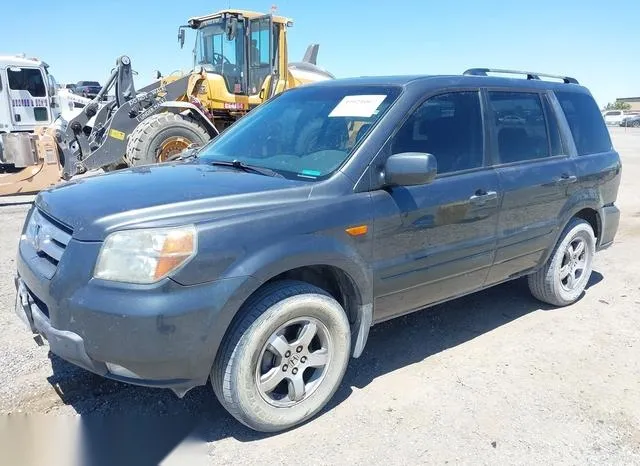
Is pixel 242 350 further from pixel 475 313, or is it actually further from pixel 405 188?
pixel 475 313

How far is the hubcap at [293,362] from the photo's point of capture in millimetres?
2930

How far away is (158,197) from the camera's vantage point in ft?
9.09

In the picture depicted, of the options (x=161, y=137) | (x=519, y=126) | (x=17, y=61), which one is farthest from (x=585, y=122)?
(x=17, y=61)

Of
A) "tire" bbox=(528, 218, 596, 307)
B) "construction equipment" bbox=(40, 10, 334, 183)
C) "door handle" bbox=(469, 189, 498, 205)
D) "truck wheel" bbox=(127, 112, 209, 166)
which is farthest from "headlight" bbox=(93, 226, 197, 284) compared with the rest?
"construction equipment" bbox=(40, 10, 334, 183)

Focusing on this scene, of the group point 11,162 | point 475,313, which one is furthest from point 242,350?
point 11,162

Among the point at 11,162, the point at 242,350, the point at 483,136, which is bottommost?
the point at 11,162

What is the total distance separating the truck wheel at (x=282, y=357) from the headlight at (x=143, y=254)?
469 millimetres

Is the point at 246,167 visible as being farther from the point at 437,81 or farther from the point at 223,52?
the point at 223,52

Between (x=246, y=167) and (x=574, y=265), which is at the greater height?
(x=246, y=167)

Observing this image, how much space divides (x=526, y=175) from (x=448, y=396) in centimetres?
178

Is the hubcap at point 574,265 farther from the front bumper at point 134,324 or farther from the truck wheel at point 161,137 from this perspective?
the truck wheel at point 161,137

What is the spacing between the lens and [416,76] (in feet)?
12.3

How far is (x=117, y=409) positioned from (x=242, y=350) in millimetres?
1003

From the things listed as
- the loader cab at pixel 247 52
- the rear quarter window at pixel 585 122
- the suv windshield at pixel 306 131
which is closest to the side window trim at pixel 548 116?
the rear quarter window at pixel 585 122
